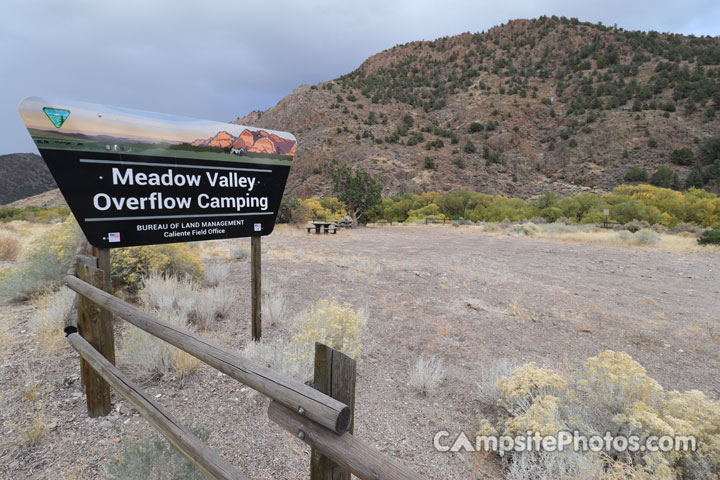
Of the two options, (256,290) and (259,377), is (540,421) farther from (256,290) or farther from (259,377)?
(256,290)

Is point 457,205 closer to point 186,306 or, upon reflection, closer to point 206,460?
point 186,306

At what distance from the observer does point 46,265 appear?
5.55m

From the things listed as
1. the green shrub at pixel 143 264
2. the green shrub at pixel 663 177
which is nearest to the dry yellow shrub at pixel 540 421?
the green shrub at pixel 143 264

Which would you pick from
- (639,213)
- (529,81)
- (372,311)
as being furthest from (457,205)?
(529,81)

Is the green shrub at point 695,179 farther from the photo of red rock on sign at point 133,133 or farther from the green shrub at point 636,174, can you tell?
the photo of red rock on sign at point 133,133

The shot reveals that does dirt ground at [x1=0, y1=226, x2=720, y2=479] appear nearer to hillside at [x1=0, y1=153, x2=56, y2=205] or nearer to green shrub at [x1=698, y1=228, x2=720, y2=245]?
green shrub at [x1=698, y1=228, x2=720, y2=245]

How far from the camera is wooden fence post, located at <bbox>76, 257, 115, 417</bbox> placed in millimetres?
Answer: 2826

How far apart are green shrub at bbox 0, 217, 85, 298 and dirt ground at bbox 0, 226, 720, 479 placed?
38 centimetres

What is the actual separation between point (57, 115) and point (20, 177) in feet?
334

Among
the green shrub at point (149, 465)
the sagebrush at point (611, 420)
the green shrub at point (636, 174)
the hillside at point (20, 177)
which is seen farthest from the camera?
the hillside at point (20, 177)

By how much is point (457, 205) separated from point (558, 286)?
26.5 meters

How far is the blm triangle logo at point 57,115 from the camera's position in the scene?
2441mm

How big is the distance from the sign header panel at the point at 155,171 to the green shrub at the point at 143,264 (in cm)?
274

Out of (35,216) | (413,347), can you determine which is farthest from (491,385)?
(35,216)
